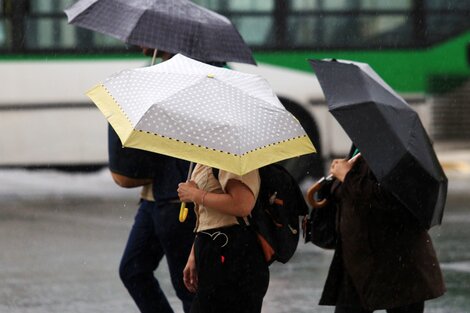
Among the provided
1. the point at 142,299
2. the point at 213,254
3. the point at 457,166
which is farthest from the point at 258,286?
the point at 457,166

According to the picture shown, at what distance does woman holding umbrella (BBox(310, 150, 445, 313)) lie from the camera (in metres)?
5.39

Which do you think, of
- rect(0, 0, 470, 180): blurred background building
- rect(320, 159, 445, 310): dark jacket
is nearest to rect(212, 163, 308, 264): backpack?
rect(320, 159, 445, 310): dark jacket

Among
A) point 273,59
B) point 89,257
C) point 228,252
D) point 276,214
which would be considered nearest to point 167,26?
point 276,214

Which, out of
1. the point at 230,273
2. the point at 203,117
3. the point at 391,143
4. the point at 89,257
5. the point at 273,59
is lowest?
the point at 89,257

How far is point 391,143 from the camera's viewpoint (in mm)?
5156

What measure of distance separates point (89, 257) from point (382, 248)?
4.97m

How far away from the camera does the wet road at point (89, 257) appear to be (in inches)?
321

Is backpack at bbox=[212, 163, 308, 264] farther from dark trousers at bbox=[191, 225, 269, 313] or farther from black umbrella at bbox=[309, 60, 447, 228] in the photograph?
black umbrella at bbox=[309, 60, 447, 228]

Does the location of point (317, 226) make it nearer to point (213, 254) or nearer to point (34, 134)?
point (213, 254)

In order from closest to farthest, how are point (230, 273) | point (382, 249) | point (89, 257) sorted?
point (230, 273)
point (382, 249)
point (89, 257)

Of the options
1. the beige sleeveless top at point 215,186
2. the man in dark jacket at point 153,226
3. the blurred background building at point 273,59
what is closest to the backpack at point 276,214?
the beige sleeveless top at point 215,186

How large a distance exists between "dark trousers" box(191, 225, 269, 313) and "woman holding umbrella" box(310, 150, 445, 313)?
0.64 meters

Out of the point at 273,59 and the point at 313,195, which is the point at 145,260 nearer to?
the point at 313,195

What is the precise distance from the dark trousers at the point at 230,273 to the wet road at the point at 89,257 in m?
2.92
